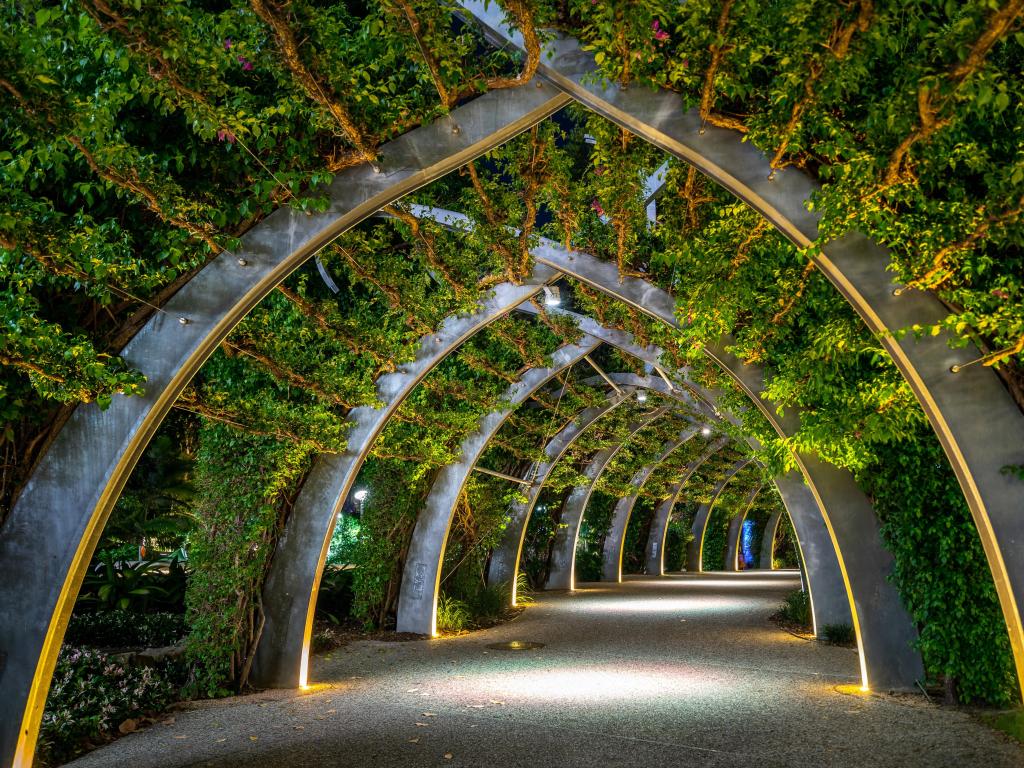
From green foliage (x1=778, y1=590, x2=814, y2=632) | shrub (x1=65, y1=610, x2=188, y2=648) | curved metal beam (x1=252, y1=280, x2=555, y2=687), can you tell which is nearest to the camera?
curved metal beam (x1=252, y1=280, x2=555, y2=687)

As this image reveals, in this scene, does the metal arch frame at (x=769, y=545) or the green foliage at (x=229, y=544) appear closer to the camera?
the green foliage at (x=229, y=544)

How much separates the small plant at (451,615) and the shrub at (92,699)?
5134 millimetres

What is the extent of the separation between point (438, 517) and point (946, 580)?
729 centimetres

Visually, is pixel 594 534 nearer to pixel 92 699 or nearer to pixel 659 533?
pixel 659 533

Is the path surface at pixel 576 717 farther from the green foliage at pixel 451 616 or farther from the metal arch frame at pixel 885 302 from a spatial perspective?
the metal arch frame at pixel 885 302

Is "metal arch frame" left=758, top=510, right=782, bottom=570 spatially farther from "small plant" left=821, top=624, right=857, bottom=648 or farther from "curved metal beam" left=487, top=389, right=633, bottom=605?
"small plant" left=821, top=624, right=857, bottom=648

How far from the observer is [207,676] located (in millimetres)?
7301

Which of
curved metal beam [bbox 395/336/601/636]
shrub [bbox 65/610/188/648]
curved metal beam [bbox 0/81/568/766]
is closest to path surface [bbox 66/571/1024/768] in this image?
curved metal beam [bbox 395/336/601/636]

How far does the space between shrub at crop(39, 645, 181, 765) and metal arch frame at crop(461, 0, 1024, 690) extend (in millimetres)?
5476

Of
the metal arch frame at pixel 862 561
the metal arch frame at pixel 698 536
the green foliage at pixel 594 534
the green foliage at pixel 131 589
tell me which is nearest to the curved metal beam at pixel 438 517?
the green foliage at pixel 131 589

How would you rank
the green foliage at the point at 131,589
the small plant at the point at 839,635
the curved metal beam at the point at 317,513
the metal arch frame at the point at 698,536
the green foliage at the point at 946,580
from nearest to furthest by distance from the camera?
1. the green foliage at the point at 946,580
2. the curved metal beam at the point at 317,513
3. the green foliage at the point at 131,589
4. the small plant at the point at 839,635
5. the metal arch frame at the point at 698,536

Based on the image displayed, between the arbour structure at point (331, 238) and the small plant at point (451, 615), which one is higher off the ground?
the arbour structure at point (331, 238)

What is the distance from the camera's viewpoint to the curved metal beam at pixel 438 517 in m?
11.6

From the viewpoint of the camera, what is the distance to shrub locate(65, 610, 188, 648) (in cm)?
850
